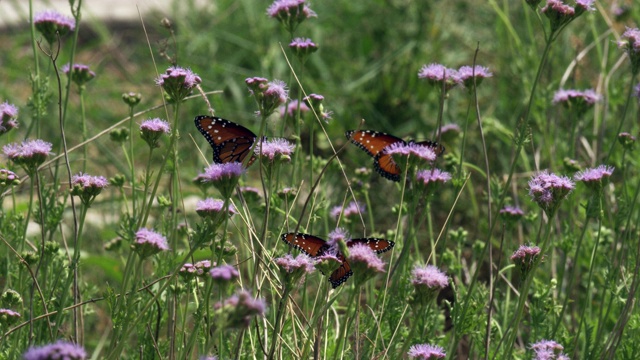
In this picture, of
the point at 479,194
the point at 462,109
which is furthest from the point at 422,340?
the point at 462,109

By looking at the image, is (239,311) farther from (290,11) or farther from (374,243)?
(290,11)

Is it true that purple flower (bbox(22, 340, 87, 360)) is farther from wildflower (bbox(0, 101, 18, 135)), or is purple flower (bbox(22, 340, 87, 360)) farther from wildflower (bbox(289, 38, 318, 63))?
wildflower (bbox(289, 38, 318, 63))

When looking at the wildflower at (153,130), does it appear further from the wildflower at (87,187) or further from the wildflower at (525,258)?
the wildflower at (525,258)

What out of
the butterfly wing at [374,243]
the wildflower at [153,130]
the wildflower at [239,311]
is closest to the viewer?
the wildflower at [239,311]

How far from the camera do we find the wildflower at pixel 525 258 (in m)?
2.44

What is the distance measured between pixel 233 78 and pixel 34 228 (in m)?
1.63

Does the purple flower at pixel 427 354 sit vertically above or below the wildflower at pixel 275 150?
below

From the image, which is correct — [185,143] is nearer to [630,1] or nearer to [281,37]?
[281,37]

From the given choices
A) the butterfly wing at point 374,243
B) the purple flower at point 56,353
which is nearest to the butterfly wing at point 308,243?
the butterfly wing at point 374,243

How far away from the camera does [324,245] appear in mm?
2395

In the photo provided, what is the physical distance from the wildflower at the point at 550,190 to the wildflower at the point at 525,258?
0.11 metres

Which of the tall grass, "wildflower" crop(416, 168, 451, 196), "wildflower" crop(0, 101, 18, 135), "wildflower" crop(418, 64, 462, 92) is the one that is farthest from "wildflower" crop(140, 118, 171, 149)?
"wildflower" crop(418, 64, 462, 92)

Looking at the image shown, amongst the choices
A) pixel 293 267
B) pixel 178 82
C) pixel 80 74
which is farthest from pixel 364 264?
pixel 80 74

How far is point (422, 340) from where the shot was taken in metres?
2.66
